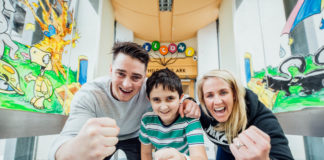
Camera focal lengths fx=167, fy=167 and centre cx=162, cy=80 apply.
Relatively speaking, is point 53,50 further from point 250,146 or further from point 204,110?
point 250,146

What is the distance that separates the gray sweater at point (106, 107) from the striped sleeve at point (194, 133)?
1.27ft

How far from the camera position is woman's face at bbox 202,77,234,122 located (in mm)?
953

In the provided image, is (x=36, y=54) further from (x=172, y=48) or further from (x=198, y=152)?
(x=172, y=48)

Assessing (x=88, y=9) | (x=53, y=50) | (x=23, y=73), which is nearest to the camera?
(x=23, y=73)

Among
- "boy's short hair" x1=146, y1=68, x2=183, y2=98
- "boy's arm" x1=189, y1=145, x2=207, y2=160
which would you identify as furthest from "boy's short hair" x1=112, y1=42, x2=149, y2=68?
"boy's arm" x1=189, y1=145, x2=207, y2=160

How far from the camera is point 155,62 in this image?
4090mm

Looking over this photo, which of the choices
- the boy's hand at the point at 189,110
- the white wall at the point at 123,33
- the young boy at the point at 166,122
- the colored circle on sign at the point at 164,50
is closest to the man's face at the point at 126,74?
the young boy at the point at 166,122

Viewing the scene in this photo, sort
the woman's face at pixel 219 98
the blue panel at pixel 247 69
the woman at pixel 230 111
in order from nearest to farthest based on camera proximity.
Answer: the woman at pixel 230 111 < the woman's face at pixel 219 98 < the blue panel at pixel 247 69

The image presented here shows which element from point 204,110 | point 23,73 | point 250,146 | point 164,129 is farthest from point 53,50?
point 250,146

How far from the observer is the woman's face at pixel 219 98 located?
0.95 meters

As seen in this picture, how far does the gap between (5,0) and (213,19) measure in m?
3.21

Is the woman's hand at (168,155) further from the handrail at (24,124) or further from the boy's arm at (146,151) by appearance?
the handrail at (24,124)

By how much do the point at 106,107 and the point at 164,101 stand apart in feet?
1.34

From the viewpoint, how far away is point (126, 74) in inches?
40.7
